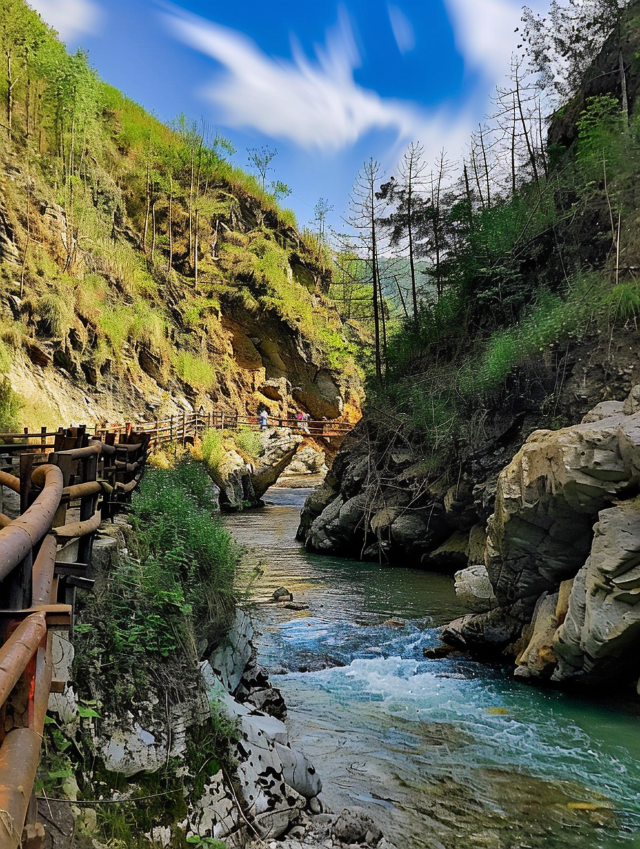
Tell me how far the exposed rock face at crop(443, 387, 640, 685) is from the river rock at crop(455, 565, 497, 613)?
72 centimetres

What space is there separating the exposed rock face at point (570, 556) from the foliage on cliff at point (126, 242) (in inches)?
663

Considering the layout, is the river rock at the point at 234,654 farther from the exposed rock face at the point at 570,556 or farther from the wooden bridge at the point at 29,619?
the exposed rock face at the point at 570,556

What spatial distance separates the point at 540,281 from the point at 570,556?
344 inches

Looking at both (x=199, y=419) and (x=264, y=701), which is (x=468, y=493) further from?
(x=199, y=419)

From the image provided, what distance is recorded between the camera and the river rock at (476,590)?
10234 millimetres

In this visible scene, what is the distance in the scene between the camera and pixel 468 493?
47.3ft

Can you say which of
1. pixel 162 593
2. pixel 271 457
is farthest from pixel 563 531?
pixel 271 457

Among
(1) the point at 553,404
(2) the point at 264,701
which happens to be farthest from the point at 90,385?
(2) the point at 264,701

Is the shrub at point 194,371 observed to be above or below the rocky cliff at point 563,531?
above

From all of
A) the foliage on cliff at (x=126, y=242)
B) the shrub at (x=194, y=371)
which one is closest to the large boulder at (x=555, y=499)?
the foliage on cliff at (x=126, y=242)

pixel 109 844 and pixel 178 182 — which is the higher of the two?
pixel 178 182

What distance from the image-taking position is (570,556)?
837 cm

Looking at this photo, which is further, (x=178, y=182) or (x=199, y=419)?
(x=178, y=182)

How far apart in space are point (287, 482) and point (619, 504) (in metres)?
32.9
